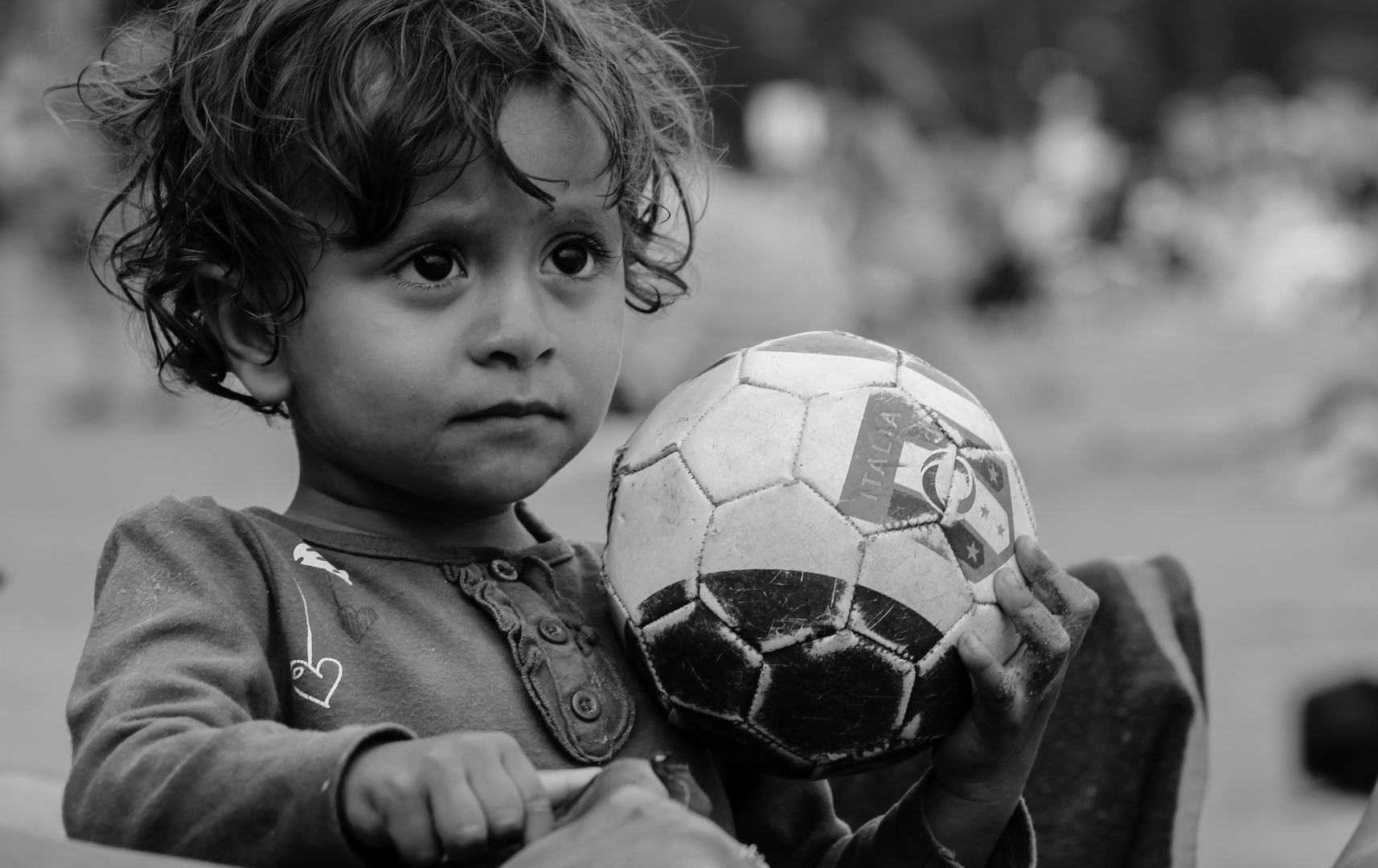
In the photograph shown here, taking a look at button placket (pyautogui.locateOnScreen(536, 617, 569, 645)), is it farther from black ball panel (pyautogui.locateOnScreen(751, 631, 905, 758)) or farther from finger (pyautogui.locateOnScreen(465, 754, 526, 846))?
finger (pyautogui.locateOnScreen(465, 754, 526, 846))

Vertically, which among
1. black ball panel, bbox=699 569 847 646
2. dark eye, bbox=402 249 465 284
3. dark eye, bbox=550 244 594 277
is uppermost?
dark eye, bbox=550 244 594 277

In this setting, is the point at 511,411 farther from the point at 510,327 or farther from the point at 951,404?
the point at 951,404

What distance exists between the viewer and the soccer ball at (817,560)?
5.55ft

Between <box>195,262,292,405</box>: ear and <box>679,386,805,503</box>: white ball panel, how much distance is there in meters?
0.50

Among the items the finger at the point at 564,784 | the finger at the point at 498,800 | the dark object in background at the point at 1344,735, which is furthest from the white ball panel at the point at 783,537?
the dark object in background at the point at 1344,735

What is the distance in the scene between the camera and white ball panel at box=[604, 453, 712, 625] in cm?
174

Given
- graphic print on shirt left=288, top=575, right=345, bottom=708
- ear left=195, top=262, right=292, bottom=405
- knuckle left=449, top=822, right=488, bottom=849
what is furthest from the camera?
ear left=195, top=262, right=292, bottom=405

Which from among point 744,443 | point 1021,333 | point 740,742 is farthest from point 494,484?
point 1021,333

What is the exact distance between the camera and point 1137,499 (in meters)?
9.17

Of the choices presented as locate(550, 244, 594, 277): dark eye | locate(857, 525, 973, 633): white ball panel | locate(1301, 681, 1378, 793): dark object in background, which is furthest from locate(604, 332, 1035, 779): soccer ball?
locate(1301, 681, 1378, 793): dark object in background

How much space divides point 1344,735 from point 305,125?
11.0 feet

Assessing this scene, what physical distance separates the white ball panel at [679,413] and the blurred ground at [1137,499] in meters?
0.74

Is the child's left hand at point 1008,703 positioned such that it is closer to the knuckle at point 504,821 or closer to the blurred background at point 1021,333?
the knuckle at point 504,821

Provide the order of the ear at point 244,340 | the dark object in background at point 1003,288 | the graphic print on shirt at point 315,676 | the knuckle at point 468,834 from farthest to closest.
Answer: the dark object in background at point 1003,288 < the ear at point 244,340 < the graphic print on shirt at point 315,676 < the knuckle at point 468,834
